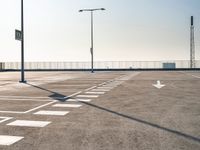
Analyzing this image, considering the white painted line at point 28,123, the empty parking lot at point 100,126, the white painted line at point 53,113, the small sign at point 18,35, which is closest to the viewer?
the empty parking lot at point 100,126

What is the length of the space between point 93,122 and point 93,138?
5.89 feet

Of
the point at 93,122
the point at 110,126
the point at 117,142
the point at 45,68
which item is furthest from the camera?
the point at 45,68

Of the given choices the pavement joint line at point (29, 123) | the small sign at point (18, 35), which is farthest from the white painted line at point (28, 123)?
the small sign at point (18, 35)

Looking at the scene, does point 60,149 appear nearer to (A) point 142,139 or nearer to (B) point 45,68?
(A) point 142,139

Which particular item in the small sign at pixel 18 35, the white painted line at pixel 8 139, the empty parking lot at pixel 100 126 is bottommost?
the white painted line at pixel 8 139

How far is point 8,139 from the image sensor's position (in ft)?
23.2

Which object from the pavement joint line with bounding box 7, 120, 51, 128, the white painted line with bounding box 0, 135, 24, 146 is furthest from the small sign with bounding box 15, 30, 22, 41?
the white painted line with bounding box 0, 135, 24, 146

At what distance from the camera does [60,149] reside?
20.7 feet

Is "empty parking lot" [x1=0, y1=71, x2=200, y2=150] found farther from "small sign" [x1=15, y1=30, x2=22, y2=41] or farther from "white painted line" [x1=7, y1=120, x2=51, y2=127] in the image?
"small sign" [x1=15, y1=30, x2=22, y2=41]

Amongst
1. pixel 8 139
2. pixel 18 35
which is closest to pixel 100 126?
pixel 8 139

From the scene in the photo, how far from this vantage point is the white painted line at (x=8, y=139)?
22.2 feet

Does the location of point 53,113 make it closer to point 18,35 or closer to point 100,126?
point 100,126

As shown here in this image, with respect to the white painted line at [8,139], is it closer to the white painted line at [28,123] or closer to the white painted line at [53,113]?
the white painted line at [28,123]

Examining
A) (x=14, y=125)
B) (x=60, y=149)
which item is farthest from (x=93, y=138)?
(x=14, y=125)
